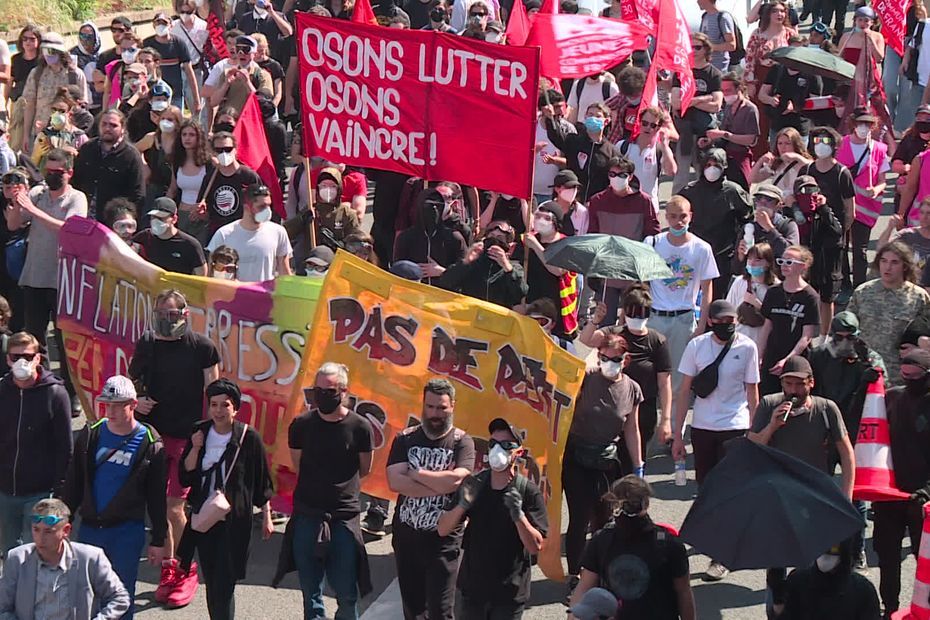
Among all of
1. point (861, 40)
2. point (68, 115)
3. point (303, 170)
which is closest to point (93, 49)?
point (68, 115)

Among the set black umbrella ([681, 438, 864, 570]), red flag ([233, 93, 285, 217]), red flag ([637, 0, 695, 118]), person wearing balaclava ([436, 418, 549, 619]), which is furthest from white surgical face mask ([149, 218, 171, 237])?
black umbrella ([681, 438, 864, 570])

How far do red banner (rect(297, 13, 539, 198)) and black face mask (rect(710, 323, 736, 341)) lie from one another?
6.77ft

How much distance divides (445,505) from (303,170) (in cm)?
556

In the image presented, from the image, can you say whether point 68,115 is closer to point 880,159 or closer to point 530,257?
point 530,257

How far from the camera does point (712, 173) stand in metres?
13.7

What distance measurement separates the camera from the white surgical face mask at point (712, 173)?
13.7 metres

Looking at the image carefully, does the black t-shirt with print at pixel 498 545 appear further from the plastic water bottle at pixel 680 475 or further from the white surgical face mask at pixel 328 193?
the white surgical face mask at pixel 328 193

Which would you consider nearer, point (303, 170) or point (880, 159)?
point (303, 170)

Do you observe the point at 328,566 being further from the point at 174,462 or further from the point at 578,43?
the point at 578,43

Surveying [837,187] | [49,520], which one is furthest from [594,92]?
[49,520]

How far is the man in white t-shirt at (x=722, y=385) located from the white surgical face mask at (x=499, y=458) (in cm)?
229

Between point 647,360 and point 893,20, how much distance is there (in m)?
9.07

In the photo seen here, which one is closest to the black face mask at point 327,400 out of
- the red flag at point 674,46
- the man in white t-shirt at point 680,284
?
the man in white t-shirt at point 680,284

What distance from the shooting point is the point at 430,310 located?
34.4 feet
